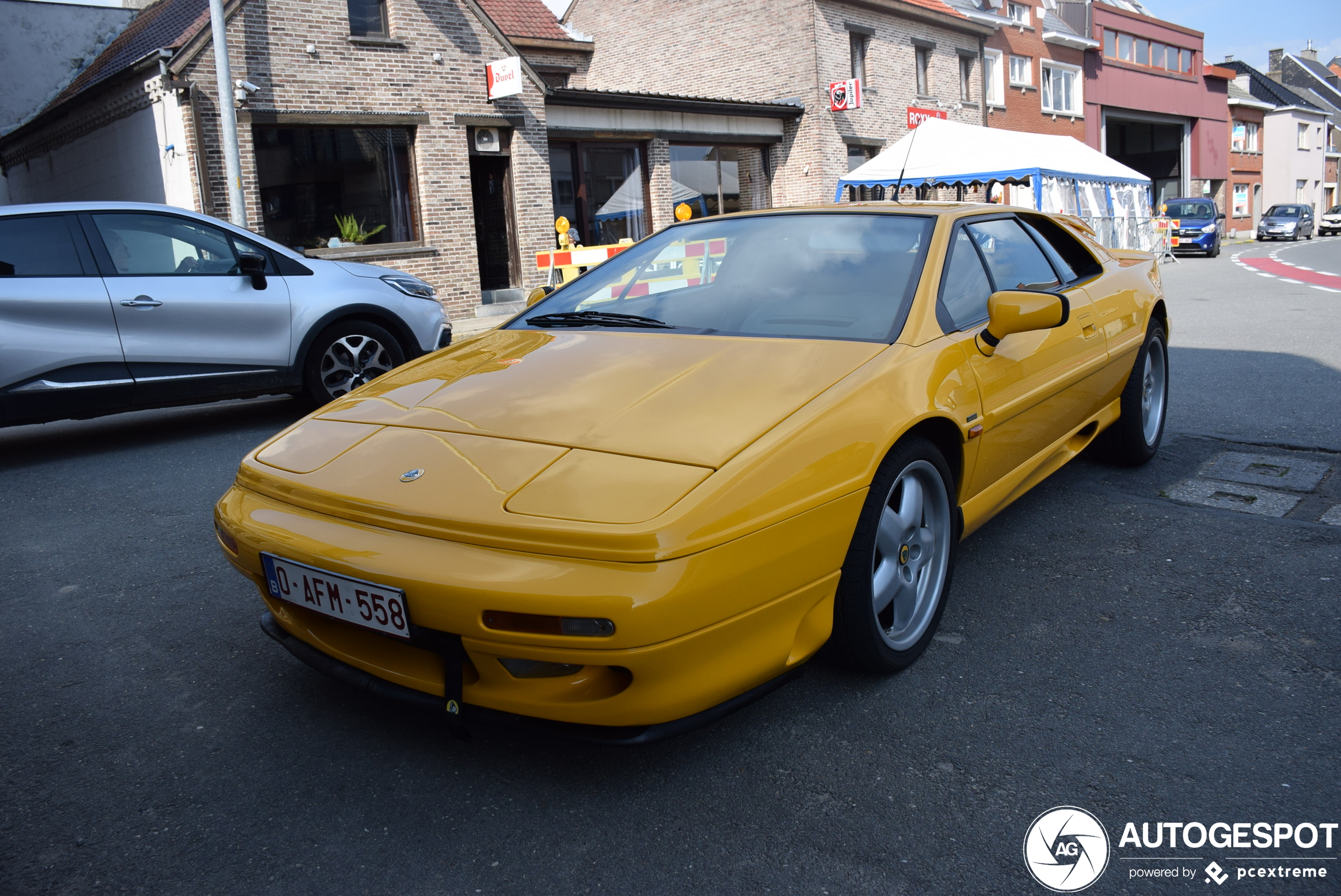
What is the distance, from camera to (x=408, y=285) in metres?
7.27

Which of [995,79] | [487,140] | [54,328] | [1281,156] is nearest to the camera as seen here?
[54,328]

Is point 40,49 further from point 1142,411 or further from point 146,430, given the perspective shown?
point 1142,411

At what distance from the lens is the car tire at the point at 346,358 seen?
22.0ft

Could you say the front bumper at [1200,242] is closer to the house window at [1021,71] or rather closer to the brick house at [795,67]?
the house window at [1021,71]

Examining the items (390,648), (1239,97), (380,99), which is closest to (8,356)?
(390,648)

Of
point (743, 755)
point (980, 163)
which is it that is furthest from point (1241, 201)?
point (743, 755)

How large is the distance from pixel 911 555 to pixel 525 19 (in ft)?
75.6

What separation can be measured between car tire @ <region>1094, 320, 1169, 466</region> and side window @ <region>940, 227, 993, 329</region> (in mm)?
1545

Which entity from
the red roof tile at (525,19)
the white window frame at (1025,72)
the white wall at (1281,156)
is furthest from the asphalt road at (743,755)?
the white wall at (1281,156)

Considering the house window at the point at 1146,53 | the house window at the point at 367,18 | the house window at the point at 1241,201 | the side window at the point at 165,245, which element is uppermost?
the house window at the point at 1146,53

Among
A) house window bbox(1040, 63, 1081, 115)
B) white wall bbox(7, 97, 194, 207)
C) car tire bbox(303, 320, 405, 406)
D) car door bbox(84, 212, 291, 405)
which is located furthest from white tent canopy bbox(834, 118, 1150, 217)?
house window bbox(1040, 63, 1081, 115)

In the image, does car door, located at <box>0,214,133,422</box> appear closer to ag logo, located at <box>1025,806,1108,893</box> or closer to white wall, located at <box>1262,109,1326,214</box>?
ag logo, located at <box>1025,806,1108,893</box>

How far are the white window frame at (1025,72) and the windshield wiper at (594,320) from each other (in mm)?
31873

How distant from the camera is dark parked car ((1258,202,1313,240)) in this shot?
4159 centimetres
